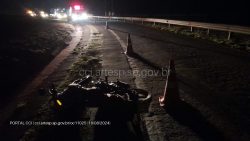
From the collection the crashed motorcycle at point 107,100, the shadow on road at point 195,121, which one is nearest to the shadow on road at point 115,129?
the crashed motorcycle at point 107,100

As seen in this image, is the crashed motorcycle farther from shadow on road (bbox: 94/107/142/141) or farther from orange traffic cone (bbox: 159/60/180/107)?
orange traffic cone (bbox: 159/60/180/107)

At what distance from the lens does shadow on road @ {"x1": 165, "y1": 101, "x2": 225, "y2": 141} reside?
4133 millimetres

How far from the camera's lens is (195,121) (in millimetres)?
4652

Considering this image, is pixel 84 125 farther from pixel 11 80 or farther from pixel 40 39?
pixel 40 39

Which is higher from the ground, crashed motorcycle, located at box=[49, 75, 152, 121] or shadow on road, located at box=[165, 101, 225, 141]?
crashed motorcycle, located at box=[49, 75, 152, 121]

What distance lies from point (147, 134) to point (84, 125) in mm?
1211

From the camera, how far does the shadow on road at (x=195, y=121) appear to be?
4.13m

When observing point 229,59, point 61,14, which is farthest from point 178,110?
point 61,14

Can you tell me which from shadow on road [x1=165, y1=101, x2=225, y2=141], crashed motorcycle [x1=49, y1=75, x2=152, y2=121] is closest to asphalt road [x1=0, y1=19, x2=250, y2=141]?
shadow on road [x1=165, y1=101, x2=225, y2=141]

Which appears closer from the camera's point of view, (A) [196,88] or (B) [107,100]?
(B) [107,100]

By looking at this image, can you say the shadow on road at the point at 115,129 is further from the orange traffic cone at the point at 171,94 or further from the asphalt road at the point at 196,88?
the orange traffic cone at the point at 171,94

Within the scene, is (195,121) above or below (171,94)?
below

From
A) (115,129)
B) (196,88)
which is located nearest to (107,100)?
(115,129)

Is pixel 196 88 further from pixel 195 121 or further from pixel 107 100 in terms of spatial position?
pixel 107 100
